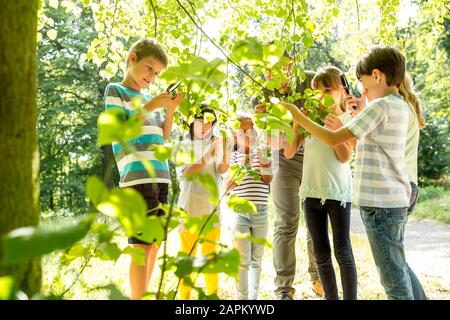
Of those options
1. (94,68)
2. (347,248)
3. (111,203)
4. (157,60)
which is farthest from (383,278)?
(94,68)

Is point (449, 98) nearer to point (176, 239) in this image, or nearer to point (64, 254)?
point (176, 239)

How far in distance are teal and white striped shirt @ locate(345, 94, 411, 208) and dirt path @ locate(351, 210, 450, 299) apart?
1907 mm

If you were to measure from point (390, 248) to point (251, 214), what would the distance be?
999mm

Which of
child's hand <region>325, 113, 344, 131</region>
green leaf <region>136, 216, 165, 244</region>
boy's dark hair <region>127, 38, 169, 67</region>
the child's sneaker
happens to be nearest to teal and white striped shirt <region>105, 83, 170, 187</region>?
boy's dark hair <region>127, 38, 169, 67</region>

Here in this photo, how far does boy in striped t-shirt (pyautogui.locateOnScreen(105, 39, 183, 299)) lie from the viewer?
223 cm

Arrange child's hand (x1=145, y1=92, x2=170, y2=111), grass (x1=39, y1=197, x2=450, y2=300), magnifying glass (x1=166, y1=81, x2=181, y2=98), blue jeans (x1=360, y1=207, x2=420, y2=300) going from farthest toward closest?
grass (x1=39, y1=197, x2=450, y2=300) → blue jeans (x1=360, y1=207, x2=420, y2=300) → child's hand (x1=145, y1=92, x2=170, y2=111) → magnifying glass (x1=166, y1=81, x2=181, y2=98)

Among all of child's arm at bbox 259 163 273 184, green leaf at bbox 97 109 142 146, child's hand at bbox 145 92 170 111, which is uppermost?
child's hand at bbox 145 92 170 111

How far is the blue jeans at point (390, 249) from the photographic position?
2.12 metres

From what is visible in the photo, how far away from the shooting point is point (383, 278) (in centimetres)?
217

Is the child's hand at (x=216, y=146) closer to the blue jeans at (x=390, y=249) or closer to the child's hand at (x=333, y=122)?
the child's hand at (x=333, y=122)

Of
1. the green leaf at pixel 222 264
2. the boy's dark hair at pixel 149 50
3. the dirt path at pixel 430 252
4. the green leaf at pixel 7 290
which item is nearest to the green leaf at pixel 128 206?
the green leaf at pixel 7 290

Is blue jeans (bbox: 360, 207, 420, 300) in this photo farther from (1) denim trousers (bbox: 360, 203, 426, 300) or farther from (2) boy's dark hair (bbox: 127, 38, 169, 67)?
(2) boy's dark hair (bbox: 127, 38, 169, 67)

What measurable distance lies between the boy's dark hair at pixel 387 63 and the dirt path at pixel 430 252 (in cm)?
217

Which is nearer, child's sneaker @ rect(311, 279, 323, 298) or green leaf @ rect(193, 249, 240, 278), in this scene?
green leaf @ rect(193, 249, 240, 278)
